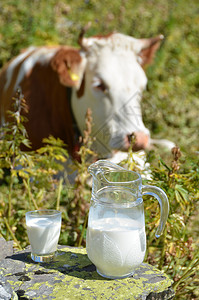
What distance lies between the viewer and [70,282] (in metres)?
1.22

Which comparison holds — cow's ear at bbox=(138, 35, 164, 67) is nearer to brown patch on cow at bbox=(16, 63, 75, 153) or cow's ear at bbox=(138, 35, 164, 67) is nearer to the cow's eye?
the cow's eye

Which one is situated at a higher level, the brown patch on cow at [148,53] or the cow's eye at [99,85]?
the brown patch on cow at [148,53]

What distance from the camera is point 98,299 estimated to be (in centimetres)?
113

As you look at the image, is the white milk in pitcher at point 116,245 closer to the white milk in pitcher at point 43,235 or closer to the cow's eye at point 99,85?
the white milk in pitcher at point 43,235

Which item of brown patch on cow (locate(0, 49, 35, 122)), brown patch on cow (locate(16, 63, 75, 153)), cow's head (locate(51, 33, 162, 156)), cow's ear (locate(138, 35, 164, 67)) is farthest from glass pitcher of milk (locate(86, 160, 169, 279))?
brown patch on cow (locate(0, 49, 35, 122))

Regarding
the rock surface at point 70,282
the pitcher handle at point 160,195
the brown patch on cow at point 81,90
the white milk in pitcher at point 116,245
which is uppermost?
the brown patch on cow at point 81,90

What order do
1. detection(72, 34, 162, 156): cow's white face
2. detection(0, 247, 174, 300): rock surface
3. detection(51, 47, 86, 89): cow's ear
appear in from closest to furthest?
detection(0, 247, 174, 300): rock surface → detection(72, 34, 162, 156): cow's white face → detection(51, 47, 86, 89): cow's ear

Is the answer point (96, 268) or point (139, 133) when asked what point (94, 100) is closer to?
point (139, 133)

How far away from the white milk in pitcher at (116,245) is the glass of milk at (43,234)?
14 cm

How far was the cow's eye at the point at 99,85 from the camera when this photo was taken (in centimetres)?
267

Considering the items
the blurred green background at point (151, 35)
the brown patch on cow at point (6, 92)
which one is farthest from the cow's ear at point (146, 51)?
the blurred green background at point (151, 35)

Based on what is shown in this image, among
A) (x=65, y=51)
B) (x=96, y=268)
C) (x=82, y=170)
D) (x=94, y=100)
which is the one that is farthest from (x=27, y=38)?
(x=96, y=268)

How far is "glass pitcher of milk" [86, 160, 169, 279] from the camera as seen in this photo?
3.91 ft

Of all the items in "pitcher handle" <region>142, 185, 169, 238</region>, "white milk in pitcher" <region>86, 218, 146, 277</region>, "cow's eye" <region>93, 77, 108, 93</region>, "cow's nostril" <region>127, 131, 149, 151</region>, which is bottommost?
"cow's nostril" <region>127, 131, 149, 151</region>
